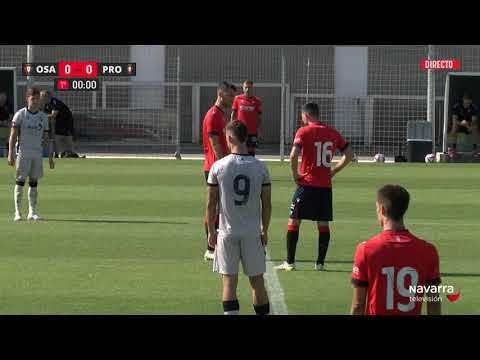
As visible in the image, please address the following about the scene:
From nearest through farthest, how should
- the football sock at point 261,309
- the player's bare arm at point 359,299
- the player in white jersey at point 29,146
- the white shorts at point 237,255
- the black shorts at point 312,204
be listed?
the player's bare arm at point 359,299 < the white shorts at point 237,255 < the football sock at point 261,309 < the black shorts at point 312,204 < the player in white jersey at point 29,146

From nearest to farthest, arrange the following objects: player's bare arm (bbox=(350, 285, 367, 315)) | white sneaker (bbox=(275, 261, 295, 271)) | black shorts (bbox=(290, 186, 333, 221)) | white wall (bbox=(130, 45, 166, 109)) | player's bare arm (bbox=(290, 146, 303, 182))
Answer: player's bare arm (bbox=(350, 285, 367, 315)) → player's bare arm (bbox=(290, 146, 303, 182)) → black shorts (bbox=(290, 186, 333, 221)) → white sneaker (bbox=(275, 261, 295, 271)) → white wall (bbox=(130, 45, 166, 109))

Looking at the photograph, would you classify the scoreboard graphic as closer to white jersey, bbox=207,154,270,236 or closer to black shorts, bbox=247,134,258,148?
black shorts, bbox=247,134,258,148

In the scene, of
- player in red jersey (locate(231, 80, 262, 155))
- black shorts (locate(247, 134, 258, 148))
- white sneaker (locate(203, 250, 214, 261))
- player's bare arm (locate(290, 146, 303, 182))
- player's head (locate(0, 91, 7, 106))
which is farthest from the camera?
player's head (locate(0, 91, 7, 106))

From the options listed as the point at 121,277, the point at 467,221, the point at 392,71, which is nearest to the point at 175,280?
the point at 121,277

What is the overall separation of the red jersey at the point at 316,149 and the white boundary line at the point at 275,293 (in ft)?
3.63

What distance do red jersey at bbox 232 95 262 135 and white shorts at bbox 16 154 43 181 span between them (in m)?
5.53

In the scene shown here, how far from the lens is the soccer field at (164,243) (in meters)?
11.7

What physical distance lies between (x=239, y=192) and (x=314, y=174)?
3.33 meters

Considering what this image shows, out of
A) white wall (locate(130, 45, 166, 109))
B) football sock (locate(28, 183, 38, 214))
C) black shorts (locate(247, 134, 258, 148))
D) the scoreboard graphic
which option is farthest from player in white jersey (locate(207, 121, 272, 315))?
white wall (locate(130, 45, 166, 109))

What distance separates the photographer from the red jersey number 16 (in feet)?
43.7

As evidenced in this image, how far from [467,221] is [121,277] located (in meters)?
7.41

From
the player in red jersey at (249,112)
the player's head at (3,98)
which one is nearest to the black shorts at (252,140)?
the player in red jersey at (249,112)

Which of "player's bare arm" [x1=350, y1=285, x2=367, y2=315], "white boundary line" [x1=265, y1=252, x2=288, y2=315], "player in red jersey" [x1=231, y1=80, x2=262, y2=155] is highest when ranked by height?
"player in red jersey" [x1=231, y1=80, x2=262, y2=155]

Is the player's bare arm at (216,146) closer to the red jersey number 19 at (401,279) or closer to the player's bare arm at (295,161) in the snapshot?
the player's bare arm at (295,161)
